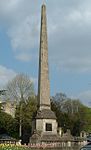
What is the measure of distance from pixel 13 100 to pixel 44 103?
52.4ft

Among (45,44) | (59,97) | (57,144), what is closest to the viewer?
(57,144)

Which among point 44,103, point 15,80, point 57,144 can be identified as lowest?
point 57,144

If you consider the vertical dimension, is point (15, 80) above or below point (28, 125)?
above

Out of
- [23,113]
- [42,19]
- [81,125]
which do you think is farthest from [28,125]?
[81,125]

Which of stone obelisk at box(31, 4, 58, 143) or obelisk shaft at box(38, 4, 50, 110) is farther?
obelisk shaft at box(38, 4, 50, 110)

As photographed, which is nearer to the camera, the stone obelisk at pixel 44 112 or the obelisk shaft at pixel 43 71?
the stone obelisk at pixel 44 112

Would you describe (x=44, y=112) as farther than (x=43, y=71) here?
No

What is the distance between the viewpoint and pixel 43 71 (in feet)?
175

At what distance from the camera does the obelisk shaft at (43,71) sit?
52719 millimetres

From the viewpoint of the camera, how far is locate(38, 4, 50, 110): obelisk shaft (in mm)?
52719

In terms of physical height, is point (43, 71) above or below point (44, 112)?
above

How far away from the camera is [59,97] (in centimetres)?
9706

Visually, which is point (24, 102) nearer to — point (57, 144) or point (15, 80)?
point (15, 80)

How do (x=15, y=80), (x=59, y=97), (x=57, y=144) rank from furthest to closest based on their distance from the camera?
(x=59, y=97) → (x=15, y=80) → (x=57, y=144)
